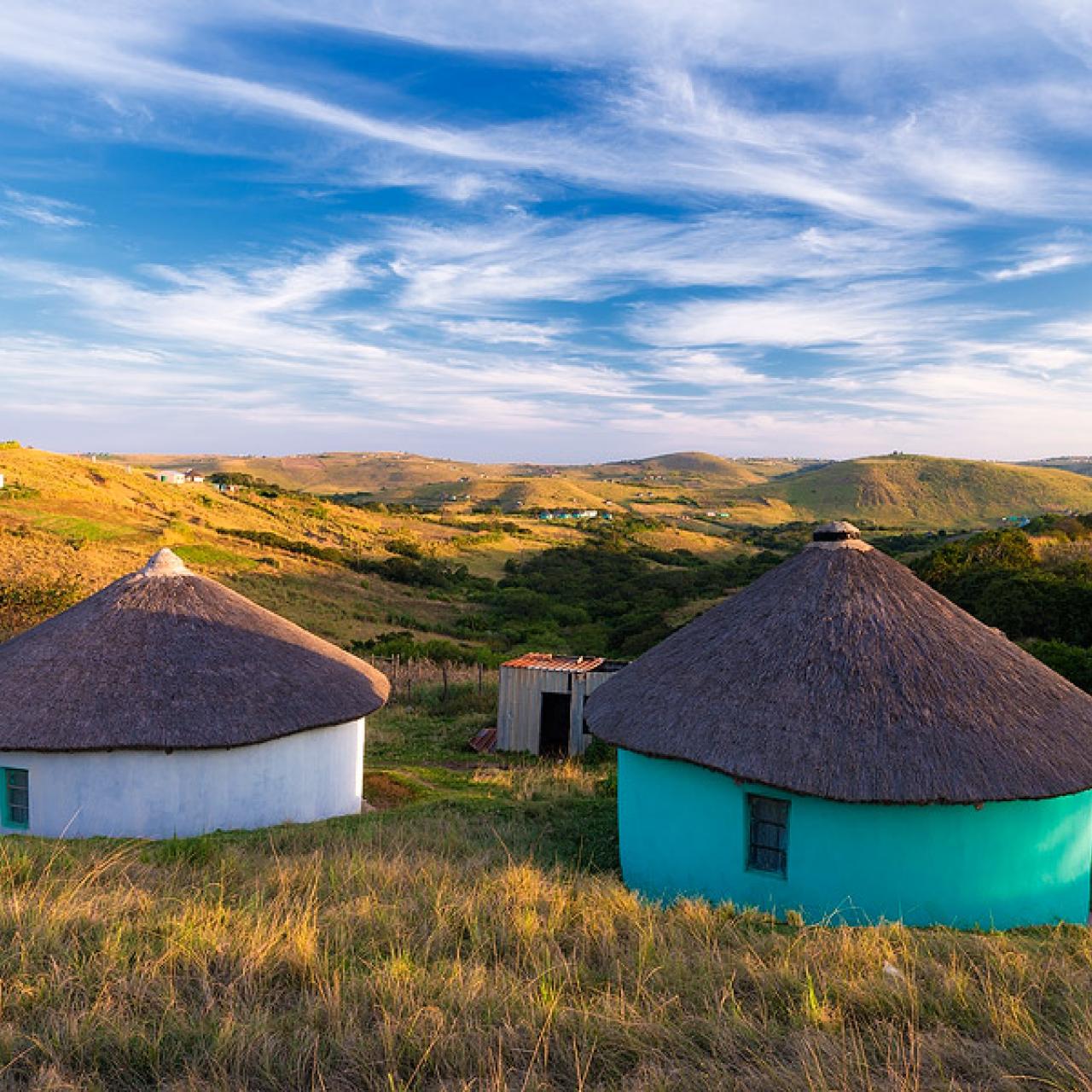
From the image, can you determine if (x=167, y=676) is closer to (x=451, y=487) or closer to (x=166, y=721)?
(x=166, y=721)

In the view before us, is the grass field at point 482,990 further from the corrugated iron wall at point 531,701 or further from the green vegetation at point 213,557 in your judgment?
the green vegetation at point 213,557

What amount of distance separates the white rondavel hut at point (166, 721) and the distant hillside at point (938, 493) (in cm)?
11974

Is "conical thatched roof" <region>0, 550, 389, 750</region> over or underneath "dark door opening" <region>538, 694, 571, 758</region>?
over

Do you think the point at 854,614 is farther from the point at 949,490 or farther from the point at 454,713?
the point at 949,490

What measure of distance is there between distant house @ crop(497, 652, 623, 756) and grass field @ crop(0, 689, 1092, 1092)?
13368mm

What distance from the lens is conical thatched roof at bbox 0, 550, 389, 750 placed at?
1323cm

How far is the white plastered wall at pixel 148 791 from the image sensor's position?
43.8ft

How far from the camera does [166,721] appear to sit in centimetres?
1336

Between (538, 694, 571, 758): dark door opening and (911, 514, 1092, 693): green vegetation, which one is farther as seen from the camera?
(538, 694, 571, 758): dark door opening

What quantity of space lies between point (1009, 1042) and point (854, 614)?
6.78m

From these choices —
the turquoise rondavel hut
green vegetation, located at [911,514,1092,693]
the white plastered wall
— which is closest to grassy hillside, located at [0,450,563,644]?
green vegetation, located at [911,514,1092,693]

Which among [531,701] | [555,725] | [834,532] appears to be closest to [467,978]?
[834,532]

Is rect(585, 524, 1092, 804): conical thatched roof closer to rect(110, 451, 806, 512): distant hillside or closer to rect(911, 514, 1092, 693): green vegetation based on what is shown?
rect(911, 514, 1092, 693): green vegetation

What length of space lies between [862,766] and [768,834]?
1.62 metres
